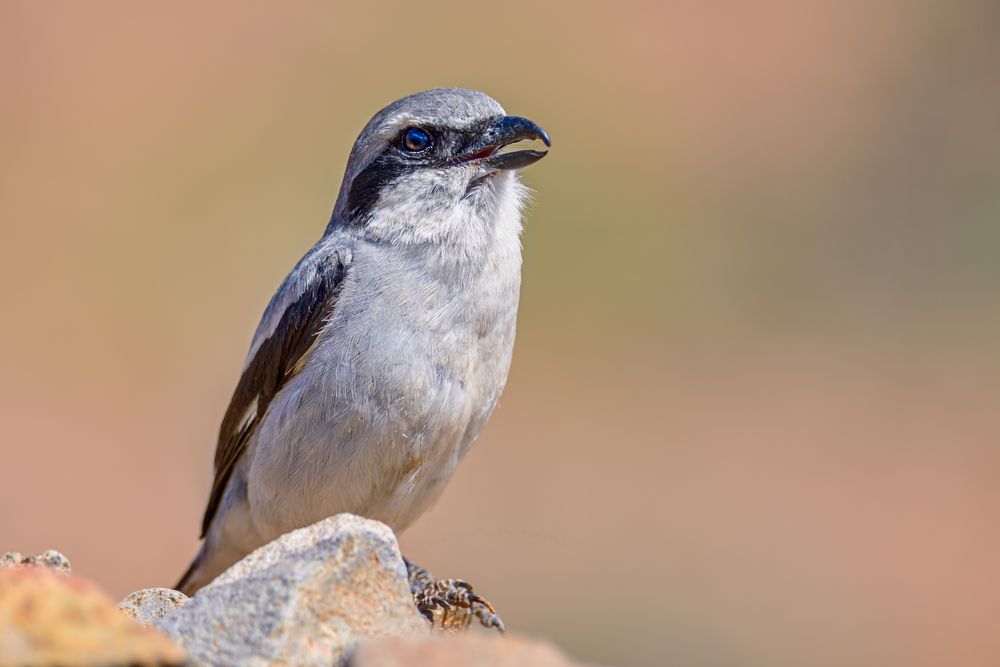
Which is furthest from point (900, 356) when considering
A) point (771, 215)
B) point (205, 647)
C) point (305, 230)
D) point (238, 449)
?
point (205, 647)

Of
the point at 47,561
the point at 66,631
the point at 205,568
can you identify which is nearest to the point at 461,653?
the point at 66,631

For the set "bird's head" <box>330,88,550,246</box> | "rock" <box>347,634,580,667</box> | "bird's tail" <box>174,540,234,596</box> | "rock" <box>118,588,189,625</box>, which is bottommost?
"bird's tail" <box>174,540,234,596</box>

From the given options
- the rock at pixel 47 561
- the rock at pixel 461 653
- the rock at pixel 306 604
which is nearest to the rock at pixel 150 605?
the rock at pixel 47 561

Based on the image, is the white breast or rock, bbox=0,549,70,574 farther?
the white breast

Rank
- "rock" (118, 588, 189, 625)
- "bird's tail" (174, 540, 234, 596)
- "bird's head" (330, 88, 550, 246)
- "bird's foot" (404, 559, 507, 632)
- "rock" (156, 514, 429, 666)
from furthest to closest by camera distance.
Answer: "bird's tail" (174, 540, 234, 596) → "bird's head" (330, 88, 550, 246) → "bird's foot" (404, 559, 507, 632) → "rock" (118, 588, 189, 625) → "rock" (156, 514, 429, 666)

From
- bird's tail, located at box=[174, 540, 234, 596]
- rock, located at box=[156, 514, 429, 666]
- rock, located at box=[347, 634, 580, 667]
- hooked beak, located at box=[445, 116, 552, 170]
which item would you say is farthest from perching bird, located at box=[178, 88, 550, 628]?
rock, located at box=[347, 634, 580, 667]

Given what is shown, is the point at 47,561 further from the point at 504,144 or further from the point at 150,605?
the point at 504,144

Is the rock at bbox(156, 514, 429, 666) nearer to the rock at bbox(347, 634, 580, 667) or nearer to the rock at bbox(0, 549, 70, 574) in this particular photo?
the rock at bbox(347, 634, 580, 667)
